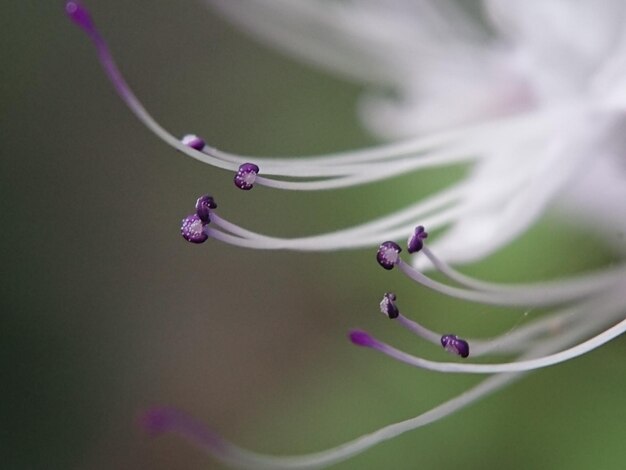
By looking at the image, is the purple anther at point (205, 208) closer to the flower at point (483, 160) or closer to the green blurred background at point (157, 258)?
the flower at point (483, 160)

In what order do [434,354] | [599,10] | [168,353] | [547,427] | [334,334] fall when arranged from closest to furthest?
1. [599,10]
2. [547,427]
3. [434,354]
4. [334,334]
5. [168,353]

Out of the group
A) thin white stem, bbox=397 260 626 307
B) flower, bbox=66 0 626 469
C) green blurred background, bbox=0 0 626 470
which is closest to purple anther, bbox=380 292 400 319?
flower, bbox=66 0 626 469

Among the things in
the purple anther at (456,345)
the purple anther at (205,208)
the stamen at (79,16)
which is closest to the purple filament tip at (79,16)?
the stamen at (79,16)

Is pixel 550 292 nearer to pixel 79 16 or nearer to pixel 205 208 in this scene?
pixel 205 208

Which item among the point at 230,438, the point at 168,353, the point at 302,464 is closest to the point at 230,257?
the point at 168,353

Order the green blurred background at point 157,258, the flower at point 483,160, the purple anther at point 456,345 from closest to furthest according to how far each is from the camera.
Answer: the purple anther at point 456,345 < the flower at point 483,160 < the green blurred background at point 157,258

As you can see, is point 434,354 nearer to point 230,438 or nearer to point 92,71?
point 230,438

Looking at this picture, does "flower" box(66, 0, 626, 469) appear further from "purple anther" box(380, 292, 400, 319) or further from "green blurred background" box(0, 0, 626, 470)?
"green blurred background" box(0, 0, 626, 470)

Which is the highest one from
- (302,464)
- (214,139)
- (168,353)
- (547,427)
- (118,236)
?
(214,139)
